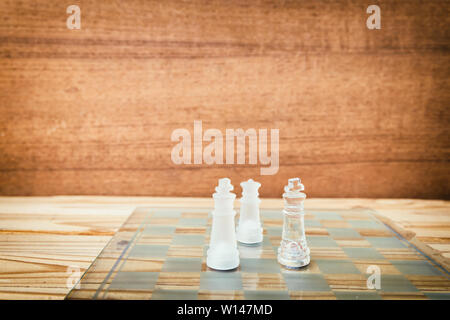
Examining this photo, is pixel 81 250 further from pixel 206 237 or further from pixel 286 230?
pixel 286 230

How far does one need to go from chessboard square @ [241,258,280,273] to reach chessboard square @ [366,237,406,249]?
0.94ft

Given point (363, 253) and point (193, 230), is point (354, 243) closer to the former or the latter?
point (363, 253)

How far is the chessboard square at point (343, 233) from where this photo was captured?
88cm

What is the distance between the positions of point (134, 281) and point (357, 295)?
1.33 ft

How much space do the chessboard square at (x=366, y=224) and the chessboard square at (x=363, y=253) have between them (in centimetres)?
18

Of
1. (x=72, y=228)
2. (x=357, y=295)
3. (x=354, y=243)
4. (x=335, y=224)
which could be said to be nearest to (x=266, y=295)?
(x=357, y=295)

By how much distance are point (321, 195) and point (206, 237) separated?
0.62m

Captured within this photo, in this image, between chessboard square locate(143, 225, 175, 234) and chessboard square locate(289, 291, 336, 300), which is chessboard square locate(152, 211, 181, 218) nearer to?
chessboard square locate(143, 225, 175, 234)

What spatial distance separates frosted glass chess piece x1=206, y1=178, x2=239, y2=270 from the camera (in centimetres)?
67

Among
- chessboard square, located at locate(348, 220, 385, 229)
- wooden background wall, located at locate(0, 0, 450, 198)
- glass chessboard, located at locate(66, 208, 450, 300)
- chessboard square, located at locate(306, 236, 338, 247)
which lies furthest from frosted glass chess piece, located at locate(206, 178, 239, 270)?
wooden background wall, located at locate(0, 0, 450, 198)

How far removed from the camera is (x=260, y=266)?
0.69 metres

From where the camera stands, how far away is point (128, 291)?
58 centimetres

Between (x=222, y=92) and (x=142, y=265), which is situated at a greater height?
(x=222, y=92)

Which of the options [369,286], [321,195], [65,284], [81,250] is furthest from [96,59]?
[369,286]
